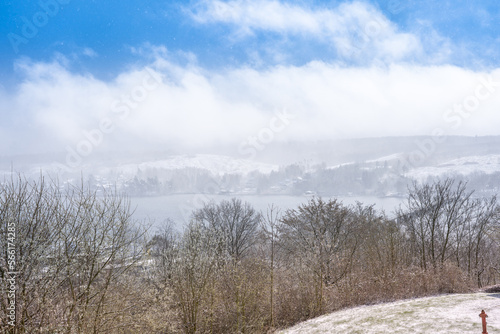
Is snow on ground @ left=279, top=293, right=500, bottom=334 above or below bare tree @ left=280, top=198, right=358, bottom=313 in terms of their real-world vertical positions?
below

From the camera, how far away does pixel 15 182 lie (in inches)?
356

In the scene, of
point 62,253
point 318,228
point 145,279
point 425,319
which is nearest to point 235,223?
point 318,228

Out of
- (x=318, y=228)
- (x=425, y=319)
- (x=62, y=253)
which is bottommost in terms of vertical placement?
(x=425, y=319)

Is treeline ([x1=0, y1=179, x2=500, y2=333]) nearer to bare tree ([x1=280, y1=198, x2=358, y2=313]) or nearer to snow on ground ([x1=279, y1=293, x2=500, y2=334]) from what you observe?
bare tree ([x1=280, y1=198, x2=358, y2=313])

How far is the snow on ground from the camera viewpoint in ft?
29.7

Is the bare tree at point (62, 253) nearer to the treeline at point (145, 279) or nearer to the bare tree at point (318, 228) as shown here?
the treeline at point (145, 279)

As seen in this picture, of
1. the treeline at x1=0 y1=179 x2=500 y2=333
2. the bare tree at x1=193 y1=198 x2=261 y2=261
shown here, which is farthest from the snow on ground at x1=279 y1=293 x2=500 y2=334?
the bare tree at x1=193 y1=198 x2=261 y2=261

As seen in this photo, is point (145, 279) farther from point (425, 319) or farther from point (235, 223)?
point (235, 223)

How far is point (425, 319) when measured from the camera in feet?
33.2

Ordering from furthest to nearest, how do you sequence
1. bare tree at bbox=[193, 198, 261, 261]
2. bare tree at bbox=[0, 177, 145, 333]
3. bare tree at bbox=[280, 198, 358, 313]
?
bare tree at bbox=[193, 198, 261, 261] < bare tree at bbox=[280, 198, 358, 313] < bare tree at bbox=[0, 177, 145, 333]

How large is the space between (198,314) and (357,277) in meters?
9.74

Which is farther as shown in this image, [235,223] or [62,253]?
[235,223]

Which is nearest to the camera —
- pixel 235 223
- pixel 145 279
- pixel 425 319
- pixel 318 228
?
pixel 425 319

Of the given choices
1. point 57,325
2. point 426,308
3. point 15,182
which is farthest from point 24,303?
point 426,308
